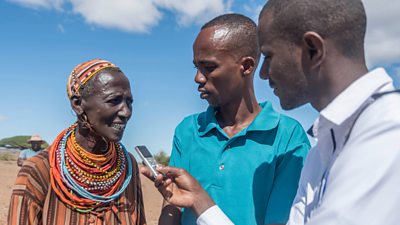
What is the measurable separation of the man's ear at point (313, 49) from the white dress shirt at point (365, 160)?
175 mm

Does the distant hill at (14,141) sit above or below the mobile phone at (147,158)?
above

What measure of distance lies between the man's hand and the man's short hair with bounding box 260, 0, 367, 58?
93cm

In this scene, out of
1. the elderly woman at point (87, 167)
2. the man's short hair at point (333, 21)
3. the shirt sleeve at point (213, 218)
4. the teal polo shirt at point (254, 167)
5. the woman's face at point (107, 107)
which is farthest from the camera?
the woman's face at point (107, 107)

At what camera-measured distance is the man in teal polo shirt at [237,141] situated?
252 cm

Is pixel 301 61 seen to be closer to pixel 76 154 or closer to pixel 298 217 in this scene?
pixel 298 217

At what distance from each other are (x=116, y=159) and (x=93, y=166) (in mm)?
199

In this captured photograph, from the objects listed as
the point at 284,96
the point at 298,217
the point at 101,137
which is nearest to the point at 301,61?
the point at 284,96

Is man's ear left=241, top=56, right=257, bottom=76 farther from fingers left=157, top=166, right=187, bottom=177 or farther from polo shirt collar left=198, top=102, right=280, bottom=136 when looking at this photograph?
fingers left=157, top=166, right=187, bottom=177

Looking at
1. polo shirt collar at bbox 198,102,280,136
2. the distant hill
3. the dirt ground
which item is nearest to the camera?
polo shirt collar at bbox 198,102,280,136

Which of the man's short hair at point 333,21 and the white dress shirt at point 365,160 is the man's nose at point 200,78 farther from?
the white dress shirt at point 365,160

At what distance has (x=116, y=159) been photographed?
10.3ft

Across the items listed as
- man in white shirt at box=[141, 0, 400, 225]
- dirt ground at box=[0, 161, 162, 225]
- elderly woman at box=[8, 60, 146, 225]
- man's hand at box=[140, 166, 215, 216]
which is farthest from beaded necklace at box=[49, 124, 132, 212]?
dirt ground at box=[0, 161, 162, 225]

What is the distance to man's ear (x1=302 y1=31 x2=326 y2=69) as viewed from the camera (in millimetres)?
1677

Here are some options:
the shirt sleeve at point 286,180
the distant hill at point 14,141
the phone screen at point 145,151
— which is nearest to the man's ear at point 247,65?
the shirt sleeve at point 286,180
